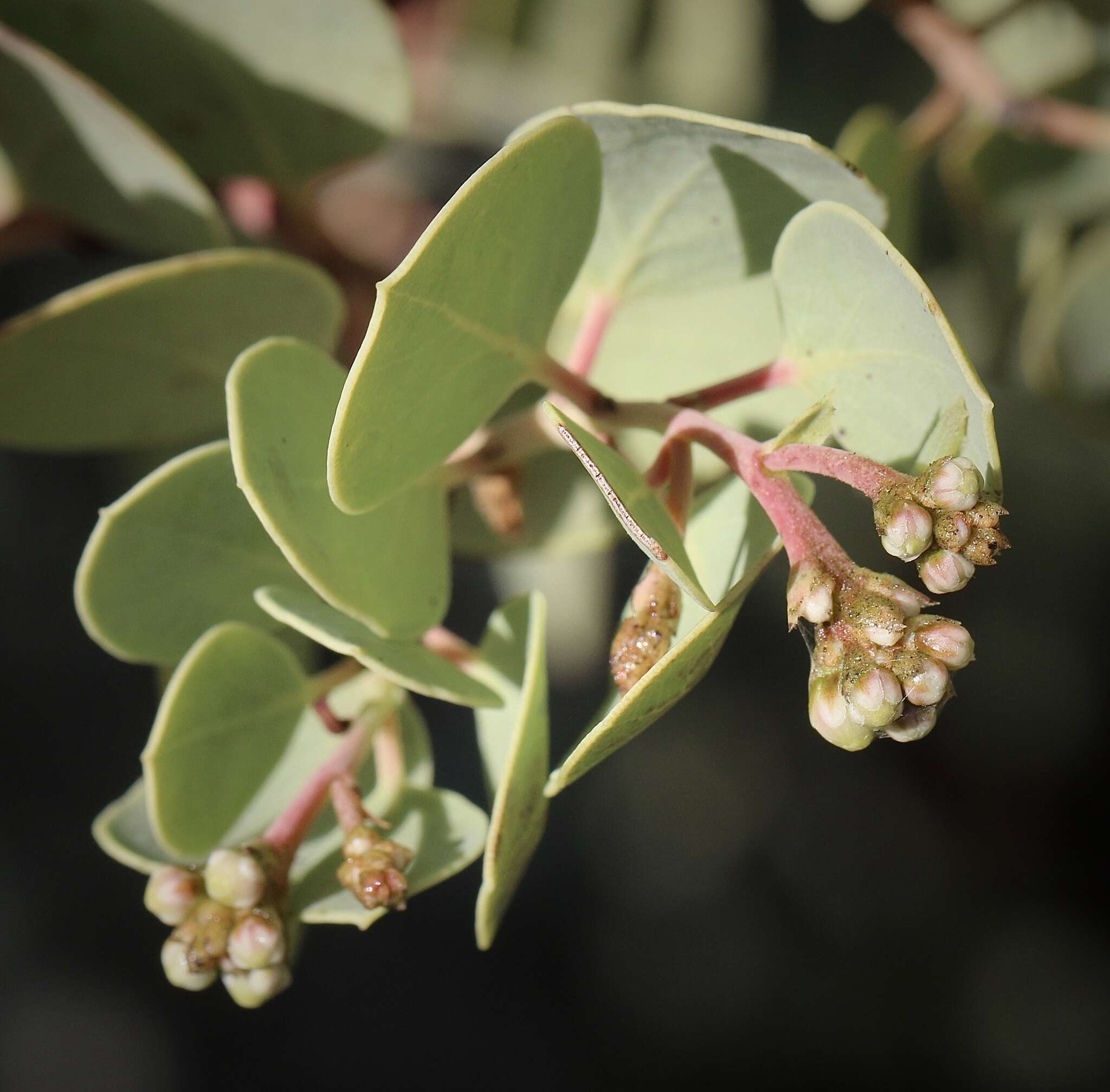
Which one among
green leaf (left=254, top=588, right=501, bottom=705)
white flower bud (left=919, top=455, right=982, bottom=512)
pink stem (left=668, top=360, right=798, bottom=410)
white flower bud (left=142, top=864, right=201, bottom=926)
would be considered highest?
white flower bud (left=919, top=455, right=982, bottom=512)

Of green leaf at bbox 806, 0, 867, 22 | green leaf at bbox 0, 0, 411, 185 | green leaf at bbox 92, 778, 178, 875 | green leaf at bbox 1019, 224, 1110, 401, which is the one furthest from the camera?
green leaf at bbox 1019, 224, 1110, 401

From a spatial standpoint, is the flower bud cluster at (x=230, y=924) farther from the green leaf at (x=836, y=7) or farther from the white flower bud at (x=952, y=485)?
the green leaf at (x=836, y=7)

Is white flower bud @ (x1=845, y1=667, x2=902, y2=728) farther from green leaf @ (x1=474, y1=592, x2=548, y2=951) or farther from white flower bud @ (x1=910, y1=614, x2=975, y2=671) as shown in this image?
green leaf @ (x1=474, y1=592, x2=548, y2=951)

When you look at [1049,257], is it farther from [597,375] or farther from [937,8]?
[597,375]

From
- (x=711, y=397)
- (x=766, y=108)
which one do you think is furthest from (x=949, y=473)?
(x=766, y=108)

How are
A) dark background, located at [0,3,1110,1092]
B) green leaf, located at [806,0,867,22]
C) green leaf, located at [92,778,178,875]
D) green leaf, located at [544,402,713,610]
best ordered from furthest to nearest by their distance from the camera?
dark background, located at [0,3,1110,1092]
green leaf, located at [806,0,867,22]
green leaf, located at [92,778,178,875]
green leaf, located at [544,402,713,610]

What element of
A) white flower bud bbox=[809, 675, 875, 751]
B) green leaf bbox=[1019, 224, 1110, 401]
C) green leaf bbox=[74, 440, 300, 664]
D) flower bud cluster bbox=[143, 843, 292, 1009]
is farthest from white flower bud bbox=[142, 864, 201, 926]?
green leaf bbox=[1019, 224, 1110, 401]

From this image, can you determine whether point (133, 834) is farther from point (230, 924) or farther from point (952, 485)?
point (952, 485)

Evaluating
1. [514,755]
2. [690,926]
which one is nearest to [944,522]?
[514,755]
